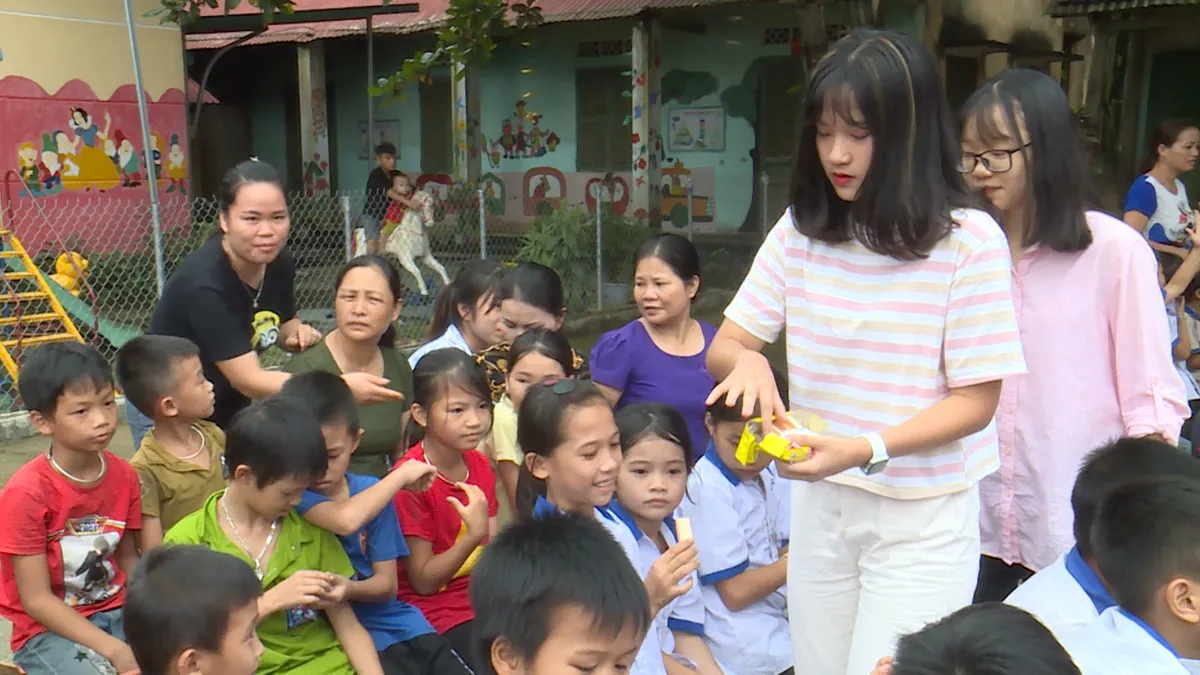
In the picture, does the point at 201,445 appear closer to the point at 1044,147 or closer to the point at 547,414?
the point at 547,414

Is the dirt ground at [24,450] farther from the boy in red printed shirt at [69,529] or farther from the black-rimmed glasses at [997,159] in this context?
the black-rimmed glasses at [997,159]

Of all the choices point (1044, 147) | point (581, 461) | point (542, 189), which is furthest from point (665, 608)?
point (542, 189)

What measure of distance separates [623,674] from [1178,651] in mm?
989

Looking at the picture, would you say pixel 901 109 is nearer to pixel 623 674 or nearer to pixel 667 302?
pixel 623 674

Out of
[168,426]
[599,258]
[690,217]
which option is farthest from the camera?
[690,217]

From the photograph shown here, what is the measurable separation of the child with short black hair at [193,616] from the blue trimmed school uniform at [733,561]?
119 centimetres

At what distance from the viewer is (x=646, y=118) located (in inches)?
472

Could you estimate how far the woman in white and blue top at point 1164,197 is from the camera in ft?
16.7

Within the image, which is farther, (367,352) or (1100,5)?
(1100,5)

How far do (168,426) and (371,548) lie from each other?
71cm

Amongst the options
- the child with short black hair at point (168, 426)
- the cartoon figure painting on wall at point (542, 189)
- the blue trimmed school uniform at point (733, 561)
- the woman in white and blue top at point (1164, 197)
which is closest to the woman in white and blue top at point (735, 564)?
the blue trimmed school uniform at point (733, 561)

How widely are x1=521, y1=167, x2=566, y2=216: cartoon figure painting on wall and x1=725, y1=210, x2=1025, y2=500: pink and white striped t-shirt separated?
472 inches

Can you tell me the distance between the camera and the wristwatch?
66.8 inches

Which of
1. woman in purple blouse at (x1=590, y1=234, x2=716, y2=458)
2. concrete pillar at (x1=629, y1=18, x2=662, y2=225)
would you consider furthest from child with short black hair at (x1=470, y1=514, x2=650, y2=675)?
concrete pillar at (x1=629, y1=18, x2=662, y2=225)
